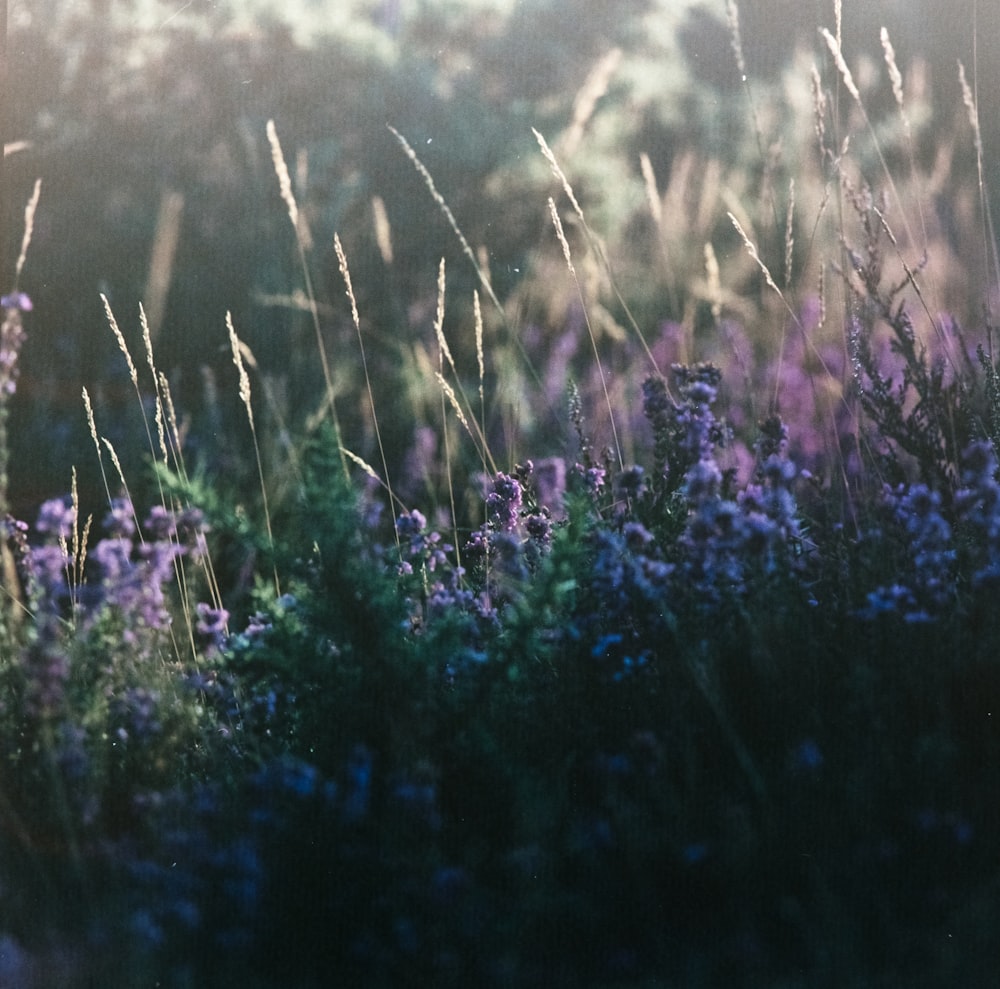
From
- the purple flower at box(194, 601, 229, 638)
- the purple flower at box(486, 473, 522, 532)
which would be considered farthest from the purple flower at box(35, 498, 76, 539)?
the purple flower at box(486, 473, 522, 532)

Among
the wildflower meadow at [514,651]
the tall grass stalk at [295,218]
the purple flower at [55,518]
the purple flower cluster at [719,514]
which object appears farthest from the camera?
the tall grass stalk at [295,218]

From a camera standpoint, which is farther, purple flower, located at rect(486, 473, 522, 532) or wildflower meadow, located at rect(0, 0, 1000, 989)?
purple flower, located at rect(486, 473, 522, 532)

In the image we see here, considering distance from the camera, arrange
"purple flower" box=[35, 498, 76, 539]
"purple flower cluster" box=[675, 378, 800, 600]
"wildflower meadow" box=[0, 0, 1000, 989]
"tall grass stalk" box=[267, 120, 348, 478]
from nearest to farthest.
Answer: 1. "wildflower meadow" box=[0, 0, 1000, 989]
2. "purple flower cluster" box=[675, 378, 800, 600]
3. "purple flower" box=[35, 498, 76, 539]
4. "tall grass stalk" box=[267, 120, 348, 478]

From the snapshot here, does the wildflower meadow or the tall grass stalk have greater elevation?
the tall grass stalk

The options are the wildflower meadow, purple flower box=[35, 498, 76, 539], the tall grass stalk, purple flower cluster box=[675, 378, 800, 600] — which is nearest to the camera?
the wildflower meadow

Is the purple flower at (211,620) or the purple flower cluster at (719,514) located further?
the purple flower at (211,620)

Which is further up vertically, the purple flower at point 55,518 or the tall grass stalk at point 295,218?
the tall grass stalk at point 295,218

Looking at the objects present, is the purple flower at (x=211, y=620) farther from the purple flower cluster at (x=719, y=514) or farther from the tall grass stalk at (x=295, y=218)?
the purple flower cluster at (x=719, y=514)

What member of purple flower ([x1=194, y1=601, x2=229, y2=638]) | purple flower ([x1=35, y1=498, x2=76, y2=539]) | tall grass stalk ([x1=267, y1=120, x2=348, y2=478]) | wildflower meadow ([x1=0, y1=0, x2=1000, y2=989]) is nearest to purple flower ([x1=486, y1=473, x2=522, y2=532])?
wildflower meadow ([x1=0, y1=0, x2=1000, y2=989])

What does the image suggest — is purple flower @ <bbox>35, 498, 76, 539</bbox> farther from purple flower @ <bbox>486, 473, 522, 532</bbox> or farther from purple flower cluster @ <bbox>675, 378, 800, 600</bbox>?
purple flower cluster @ <bbox>675, 378, 800, 600</bbox>

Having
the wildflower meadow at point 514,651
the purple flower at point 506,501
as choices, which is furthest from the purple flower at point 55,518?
the purple flower at point 506,501

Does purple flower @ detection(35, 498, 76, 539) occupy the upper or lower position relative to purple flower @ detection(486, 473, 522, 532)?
upper

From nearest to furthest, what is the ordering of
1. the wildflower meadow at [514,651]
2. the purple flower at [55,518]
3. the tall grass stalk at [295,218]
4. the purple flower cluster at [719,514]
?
1. the wildflower meadow at [514,651]
2. the purple flower cluster at [719,514]
3. the purple flower at [55,518]
4. the tall grass stalk at [295,218]

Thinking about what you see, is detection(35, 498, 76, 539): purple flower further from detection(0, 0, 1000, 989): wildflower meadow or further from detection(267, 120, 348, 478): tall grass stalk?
detection(267, 120, 348, 478): tall grass stalk
